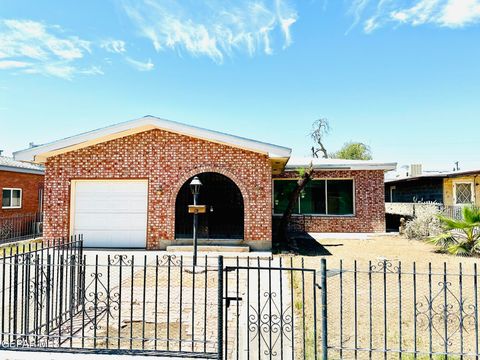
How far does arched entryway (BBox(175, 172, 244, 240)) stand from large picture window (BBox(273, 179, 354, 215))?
5777 millimetres

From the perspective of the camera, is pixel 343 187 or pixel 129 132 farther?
pixel 343 187

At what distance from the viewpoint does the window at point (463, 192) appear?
→ 17531 millimetres

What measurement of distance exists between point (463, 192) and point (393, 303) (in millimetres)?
14583

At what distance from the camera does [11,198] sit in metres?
16.6

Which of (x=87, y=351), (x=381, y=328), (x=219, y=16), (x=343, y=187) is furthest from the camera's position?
(x=343, y=187)

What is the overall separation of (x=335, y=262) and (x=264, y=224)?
3005 mm

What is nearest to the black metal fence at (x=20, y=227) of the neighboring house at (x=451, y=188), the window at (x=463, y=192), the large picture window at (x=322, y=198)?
the large picture window at (x=322, y=198)

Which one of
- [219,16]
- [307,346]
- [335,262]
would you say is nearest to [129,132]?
[219,16]

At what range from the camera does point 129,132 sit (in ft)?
40.0

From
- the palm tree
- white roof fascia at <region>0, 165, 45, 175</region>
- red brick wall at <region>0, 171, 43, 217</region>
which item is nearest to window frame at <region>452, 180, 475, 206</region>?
the palm tree

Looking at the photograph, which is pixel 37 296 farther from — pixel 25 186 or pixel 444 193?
pixel 444 193

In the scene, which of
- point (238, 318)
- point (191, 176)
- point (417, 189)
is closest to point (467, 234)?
point (191, 176)

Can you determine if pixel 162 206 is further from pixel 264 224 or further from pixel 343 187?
pixel 343 187

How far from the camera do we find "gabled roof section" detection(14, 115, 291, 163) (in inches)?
452
